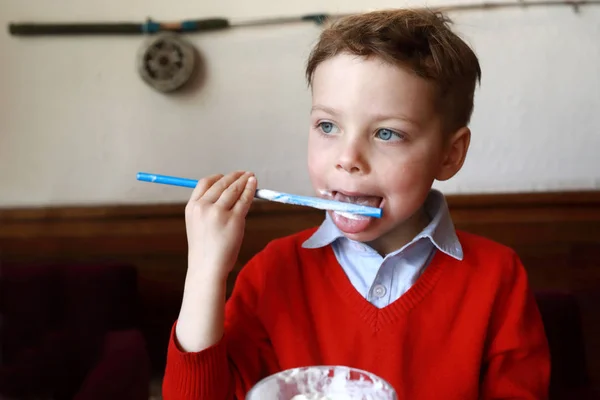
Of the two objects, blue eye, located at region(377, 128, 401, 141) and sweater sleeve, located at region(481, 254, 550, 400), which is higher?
blue eye, located at region(377, 128, 401, 141)

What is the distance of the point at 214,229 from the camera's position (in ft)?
2.07

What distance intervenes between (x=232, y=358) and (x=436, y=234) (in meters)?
0.29

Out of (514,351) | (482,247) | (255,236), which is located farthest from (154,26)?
(514,351)

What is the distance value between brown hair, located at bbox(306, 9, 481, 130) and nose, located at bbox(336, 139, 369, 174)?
0.32 ft

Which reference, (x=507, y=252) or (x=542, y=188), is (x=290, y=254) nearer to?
(x=507, y=252)

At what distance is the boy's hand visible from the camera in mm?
630

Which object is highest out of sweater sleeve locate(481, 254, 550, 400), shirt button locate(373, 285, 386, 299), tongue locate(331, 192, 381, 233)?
tongue locate(331, 192, 381, 233)

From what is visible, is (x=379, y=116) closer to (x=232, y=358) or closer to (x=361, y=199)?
(x=361, y=199)

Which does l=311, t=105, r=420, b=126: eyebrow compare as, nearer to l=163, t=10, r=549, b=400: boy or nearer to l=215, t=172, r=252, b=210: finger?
l=163, t=10, r=549, b=400: boy

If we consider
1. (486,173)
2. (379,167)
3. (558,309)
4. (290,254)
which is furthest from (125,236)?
(558,309)

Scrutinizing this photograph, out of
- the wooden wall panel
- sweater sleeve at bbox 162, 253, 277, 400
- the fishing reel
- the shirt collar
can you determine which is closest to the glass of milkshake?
sweater sleeve at bbox 162, 253, 277, 400

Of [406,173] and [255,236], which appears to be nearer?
[406,173]

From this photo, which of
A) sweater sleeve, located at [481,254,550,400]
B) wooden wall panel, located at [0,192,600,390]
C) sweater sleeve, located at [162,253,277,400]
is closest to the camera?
sweater sleeve, located at [162,253,277,400]

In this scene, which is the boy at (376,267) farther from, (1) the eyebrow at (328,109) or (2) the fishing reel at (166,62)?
(2) the fishing reel at (166,62)
